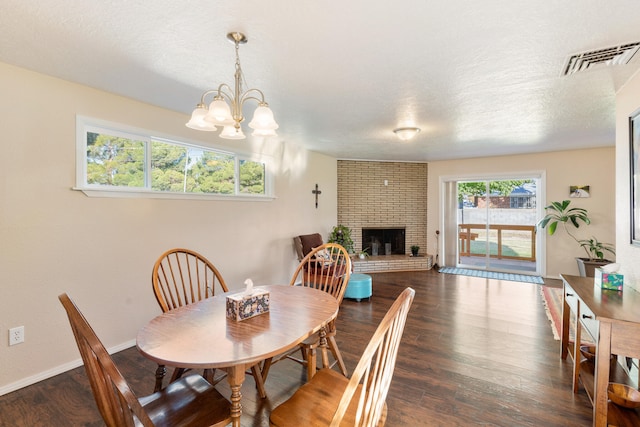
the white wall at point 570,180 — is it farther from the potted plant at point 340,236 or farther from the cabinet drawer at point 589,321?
the cabinet drawer at point 589,321

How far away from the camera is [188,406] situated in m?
1.28

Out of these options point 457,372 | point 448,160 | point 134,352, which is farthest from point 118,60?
point 448,160

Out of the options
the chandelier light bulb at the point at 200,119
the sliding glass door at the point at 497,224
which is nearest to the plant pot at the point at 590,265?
the sliding glass door at the point at 497,224

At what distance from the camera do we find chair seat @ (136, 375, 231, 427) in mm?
1205

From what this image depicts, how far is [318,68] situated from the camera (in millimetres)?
2160

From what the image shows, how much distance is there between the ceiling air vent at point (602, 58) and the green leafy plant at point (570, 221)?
153 inches

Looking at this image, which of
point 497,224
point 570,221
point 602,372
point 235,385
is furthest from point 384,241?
point 235,385

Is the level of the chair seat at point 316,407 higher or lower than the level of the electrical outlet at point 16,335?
higher

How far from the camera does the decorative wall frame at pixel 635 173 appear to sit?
2.05 metres

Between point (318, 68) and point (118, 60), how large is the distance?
1.41 meters

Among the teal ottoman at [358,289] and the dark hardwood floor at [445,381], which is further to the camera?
the teal ottoman at [358,289]

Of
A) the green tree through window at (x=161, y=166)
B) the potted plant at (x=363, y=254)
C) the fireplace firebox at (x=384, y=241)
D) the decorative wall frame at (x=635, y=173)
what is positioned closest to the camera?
the decorative wall frame at (x=635, y=173)

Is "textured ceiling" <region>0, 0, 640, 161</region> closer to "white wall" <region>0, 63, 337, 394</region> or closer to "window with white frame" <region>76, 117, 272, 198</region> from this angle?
"white wall" <region>0, 63, 337, 394</region>

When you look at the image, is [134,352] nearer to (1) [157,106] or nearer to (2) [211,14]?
(1) [157,106]
